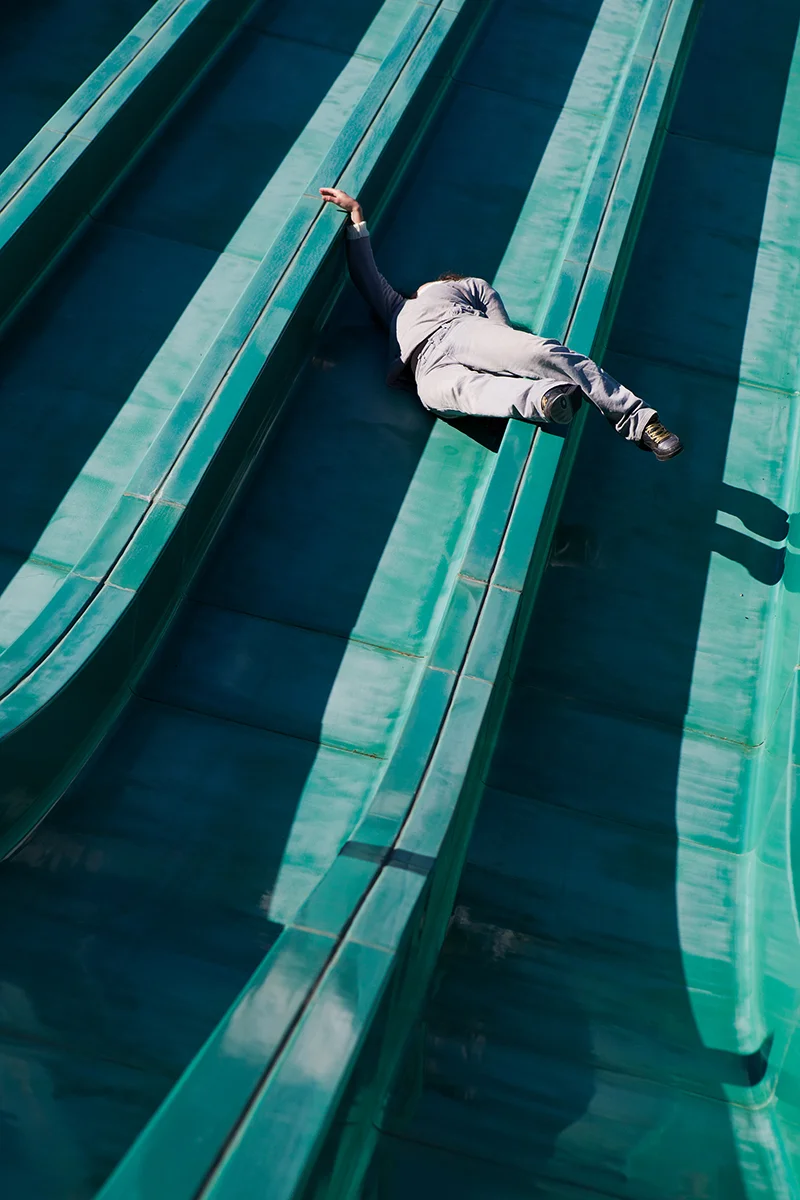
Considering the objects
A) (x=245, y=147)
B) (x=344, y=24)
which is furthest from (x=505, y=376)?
(x=344, y=24)

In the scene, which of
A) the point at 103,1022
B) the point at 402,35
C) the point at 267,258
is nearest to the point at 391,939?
the point at 103,1022

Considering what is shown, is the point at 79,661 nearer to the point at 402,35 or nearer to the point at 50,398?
the point at 50,398

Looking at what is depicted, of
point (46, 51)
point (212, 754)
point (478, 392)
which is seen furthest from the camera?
point (46, 51)

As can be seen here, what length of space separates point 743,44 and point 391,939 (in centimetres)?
795

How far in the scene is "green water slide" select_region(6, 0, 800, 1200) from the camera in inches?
141

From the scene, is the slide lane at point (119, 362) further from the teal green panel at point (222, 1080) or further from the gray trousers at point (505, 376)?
the gray trousers at point (505, 376)

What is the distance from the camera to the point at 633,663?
198 inches

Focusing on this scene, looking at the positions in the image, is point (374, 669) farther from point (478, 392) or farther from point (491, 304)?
point (491, 304)

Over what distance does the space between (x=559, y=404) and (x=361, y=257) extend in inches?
63.6

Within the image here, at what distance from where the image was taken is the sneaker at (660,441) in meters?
4.92

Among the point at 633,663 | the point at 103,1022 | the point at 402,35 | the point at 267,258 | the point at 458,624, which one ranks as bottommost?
the point at 103,1022

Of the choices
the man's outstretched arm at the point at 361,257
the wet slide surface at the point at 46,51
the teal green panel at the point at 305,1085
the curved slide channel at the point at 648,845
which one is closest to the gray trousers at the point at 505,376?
the man's outstretched arm at the point at 361,257

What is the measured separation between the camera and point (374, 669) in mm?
4656

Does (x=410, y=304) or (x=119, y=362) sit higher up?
(x=410, y=304)
